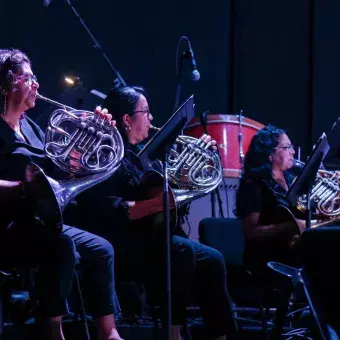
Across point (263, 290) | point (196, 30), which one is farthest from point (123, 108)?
point (196, 30)

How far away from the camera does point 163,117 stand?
20.8ft

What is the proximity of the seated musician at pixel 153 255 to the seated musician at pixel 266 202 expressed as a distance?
0.44 meters

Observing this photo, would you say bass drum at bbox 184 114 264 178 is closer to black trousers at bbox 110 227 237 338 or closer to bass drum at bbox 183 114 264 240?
bass drum at bbox 183 114 264 240

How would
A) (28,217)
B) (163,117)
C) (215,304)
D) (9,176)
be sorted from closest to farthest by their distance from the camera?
1. (28,217)
2. (9,176)
3. (215,304)
4. (163,117)

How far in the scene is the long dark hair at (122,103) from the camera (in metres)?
4.10

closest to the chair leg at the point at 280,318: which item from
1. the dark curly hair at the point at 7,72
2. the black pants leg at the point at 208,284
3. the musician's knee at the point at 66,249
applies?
the black pants leg at the point at 208,284

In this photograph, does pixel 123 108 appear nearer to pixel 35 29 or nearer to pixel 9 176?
pixel 9 176

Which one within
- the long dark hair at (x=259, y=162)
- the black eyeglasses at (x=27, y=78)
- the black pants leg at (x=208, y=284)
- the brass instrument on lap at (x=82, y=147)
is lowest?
the black pants leg at (x=208, y=284)

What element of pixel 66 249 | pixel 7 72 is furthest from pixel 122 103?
pixel 66 249

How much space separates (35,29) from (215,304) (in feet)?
10.7

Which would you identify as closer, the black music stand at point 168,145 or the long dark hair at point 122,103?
the black music stand at point 168,145

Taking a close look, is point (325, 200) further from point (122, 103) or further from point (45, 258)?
point (45, 258)

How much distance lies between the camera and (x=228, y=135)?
5.52 meters

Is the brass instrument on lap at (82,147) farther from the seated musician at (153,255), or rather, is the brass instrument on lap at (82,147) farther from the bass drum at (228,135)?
the bass drum at (228,135)
